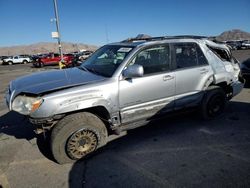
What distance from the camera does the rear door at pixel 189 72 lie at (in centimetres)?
431

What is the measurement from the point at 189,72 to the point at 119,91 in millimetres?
1571

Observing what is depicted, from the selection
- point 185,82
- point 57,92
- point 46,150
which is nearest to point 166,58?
point 185,82

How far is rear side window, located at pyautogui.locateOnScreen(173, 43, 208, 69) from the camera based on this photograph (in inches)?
171

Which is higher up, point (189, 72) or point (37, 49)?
point (37, 49)

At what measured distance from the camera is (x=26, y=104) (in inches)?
131

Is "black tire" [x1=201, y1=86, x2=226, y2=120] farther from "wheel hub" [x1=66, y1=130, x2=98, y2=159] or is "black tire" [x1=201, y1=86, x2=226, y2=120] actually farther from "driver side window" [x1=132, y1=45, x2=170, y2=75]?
"wheel hub" [x1=66, y1=130, x2=98, y2=159]

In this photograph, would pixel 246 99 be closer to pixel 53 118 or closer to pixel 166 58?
pixel 166 58

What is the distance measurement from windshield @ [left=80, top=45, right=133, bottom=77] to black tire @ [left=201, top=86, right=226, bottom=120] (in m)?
2.01

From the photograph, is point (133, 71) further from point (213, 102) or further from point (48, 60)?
point (48, 60)

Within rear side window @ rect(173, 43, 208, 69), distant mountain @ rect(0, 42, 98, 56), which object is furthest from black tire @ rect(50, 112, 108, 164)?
distant mountain @ rect(0, 42, 98, 56)

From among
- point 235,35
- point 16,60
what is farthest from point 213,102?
point 235,35

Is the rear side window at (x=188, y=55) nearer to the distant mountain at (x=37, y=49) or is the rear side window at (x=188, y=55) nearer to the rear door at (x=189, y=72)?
the rear door at (x=189, y=72)

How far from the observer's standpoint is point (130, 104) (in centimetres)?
379

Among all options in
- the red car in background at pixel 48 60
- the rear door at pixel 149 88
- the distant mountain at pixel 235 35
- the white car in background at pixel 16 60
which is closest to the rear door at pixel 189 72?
the rear door at pixel 149 88
